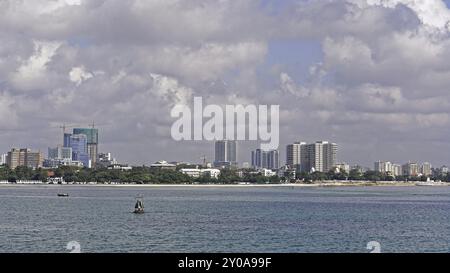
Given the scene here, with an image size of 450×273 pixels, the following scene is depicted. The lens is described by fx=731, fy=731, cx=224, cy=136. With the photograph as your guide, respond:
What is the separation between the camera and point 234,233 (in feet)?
122

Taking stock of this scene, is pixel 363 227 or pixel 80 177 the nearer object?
pixel 363 227

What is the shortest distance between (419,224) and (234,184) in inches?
5895

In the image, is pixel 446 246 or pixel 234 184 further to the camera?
pixel 234 184

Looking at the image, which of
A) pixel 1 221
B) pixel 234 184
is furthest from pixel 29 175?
pixel 1 221

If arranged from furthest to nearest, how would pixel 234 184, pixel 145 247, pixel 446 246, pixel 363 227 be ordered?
pixel 234 184 < pixel 363 227 < pixel 446 246 < pixel 145 247

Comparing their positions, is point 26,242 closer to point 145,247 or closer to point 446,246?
point 145,247

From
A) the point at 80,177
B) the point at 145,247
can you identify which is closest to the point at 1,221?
the point at 145,247

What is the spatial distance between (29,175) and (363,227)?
515 ft

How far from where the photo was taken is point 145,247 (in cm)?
2941
